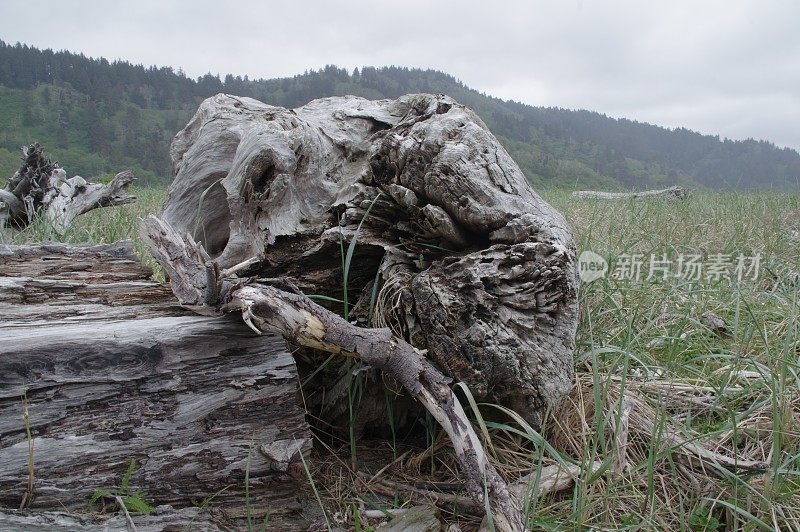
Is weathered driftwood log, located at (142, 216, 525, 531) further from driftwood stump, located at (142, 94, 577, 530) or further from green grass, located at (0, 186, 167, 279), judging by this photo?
green grass, located at (0, 186, 167, 279)

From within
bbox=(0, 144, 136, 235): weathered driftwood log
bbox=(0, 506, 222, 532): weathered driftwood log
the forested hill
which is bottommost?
bbox=(0, 506, 222, 532): weathered driftwood log

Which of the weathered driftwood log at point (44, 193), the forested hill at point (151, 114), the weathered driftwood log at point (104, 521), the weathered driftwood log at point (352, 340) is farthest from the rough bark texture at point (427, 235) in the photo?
the forested hill at point (151, 114)

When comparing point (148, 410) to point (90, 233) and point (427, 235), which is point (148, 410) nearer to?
point (427, 235)

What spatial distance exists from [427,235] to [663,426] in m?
0.99

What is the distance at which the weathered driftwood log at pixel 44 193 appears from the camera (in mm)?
4602

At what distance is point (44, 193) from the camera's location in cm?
487

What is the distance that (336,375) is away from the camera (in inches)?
77.4

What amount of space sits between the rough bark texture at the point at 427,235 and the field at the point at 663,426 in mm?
193

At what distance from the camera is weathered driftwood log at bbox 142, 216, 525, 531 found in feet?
4.56

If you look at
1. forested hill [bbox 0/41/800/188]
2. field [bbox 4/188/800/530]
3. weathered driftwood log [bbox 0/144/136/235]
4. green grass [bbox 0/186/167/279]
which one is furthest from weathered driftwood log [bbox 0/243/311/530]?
forested hill [bbox 0/41/800/188]

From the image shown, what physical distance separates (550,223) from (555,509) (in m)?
0.90

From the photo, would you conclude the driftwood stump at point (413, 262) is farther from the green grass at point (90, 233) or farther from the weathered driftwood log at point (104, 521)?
the green grass at point (90, 233)

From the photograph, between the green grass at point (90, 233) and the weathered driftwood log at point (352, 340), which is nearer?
the weathered driftwood log at point (352, 340)

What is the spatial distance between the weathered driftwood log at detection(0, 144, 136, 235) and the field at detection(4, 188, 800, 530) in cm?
401
